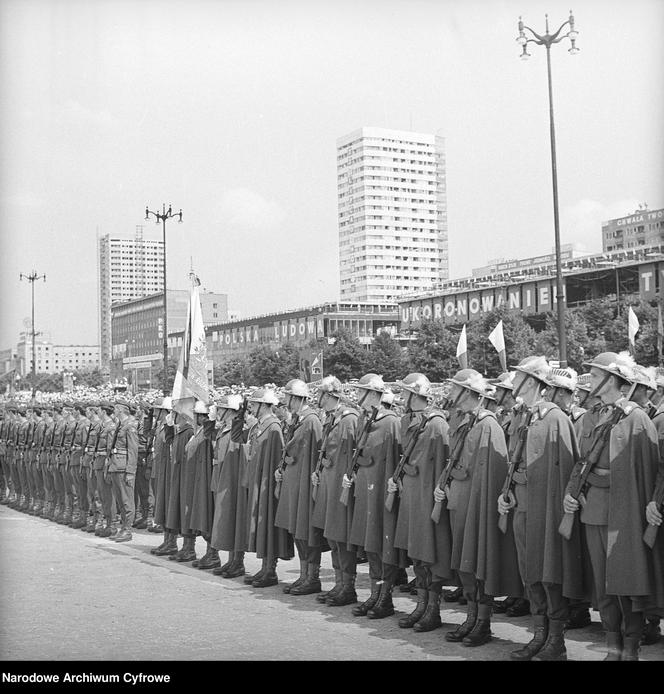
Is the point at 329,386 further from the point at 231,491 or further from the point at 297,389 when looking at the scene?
the point at 231,491

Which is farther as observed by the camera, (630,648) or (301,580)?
(301,580)

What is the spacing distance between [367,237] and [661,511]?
295 ft

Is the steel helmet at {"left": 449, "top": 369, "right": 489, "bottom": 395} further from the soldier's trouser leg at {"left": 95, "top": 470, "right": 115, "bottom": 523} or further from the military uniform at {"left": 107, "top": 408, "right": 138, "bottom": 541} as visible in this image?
the soldier's trouser leg at {"left": 95, "top": 470, "right": 115, "bottom": 523}

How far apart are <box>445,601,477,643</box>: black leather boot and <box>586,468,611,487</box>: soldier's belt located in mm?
1748

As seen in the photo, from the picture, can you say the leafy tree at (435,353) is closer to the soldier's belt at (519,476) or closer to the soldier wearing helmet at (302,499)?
the soldier wearing helmet at (302,499)

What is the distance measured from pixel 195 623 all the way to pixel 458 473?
2.79m

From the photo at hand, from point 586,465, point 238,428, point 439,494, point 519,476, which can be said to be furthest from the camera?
point 238,428

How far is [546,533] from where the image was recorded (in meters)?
6.81

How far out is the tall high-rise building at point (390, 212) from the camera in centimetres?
3278

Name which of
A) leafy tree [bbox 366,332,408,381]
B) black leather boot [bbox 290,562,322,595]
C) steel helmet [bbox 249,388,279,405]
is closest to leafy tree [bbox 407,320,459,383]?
leafy tree [bbox 366,332,408,381]

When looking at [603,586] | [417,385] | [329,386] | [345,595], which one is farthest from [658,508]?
[329,386]

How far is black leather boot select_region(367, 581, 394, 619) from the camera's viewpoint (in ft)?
27.8

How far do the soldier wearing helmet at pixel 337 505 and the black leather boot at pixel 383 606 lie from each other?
0.63 metres
